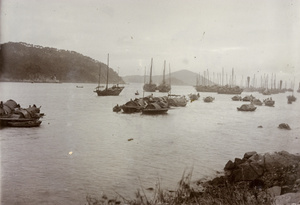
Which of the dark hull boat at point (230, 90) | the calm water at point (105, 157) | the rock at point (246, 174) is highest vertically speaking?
the dark hull boat at point (230, 90)

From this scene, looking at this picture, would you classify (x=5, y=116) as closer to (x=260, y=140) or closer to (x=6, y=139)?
(x=6, y=139)

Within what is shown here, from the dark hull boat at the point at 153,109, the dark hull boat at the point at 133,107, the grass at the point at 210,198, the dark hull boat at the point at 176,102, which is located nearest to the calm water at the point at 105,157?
the grass at the point at 210,198

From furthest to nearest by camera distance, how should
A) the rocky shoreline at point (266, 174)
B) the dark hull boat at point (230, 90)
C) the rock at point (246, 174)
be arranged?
the dark hull boat at point (230, 90) < the rock at point (246, 174) < the rocky shoreline at point (266, 174)

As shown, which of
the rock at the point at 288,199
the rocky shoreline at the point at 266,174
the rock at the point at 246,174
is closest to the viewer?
the rock at the point at 288,199

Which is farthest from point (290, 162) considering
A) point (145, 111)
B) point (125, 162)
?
point (145, 111)

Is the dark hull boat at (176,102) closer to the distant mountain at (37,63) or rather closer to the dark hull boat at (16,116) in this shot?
the dark hull boat at (16,116)

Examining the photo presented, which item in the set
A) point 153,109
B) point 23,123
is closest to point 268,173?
point 23,123

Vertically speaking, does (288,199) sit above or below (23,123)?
above

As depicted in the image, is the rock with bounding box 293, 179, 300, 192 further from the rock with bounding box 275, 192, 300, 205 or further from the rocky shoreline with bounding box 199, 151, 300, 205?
the rock with bounding box 275, 192, 300, 205

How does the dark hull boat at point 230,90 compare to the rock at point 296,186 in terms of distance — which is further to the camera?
the dark hull boat at point 230,90

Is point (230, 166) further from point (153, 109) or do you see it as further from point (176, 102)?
point (176, 102)

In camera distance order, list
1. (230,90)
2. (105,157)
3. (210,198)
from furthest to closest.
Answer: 1. (230,90)
2. (105,157)
3. (210,198)
